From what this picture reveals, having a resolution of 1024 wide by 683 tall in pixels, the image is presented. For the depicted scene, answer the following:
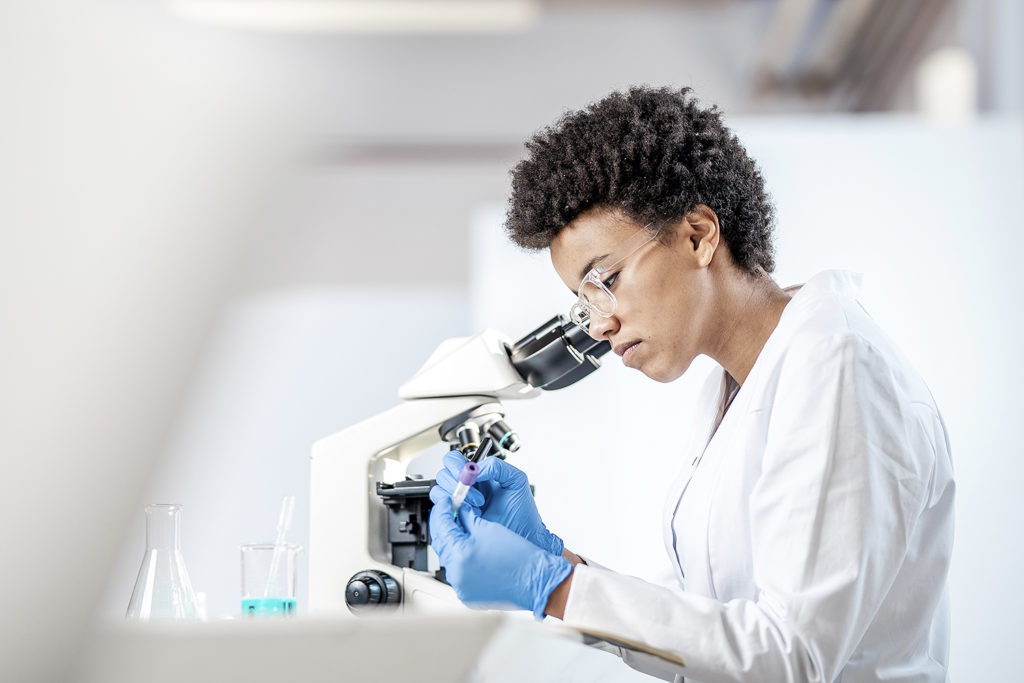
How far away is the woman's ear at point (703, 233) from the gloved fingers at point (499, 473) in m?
0.42

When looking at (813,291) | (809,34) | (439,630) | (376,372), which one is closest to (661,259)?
(813,291)

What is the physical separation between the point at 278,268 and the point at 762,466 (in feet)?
7.66

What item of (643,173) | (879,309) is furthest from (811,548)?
(879,309)

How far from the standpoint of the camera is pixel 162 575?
1311mm

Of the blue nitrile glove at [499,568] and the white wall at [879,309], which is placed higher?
the white wall at [879,309]

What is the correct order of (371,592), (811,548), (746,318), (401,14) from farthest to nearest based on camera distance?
(401,14) → (746,318) → (371,592) → (811,548)

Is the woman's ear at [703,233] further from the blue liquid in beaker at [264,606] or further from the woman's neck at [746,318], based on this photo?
the blue liquid in beaker at [264,606]

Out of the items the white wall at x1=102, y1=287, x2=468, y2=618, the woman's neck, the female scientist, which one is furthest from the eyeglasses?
the white wall at x1=102, y1=287, x2=468, y2=618

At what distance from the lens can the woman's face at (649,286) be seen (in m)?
1.31

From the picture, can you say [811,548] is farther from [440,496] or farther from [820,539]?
[440,496]

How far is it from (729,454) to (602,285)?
311mm

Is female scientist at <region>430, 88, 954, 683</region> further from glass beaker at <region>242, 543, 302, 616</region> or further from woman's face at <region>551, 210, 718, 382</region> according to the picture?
glass beaker at <region>242, 543, 302, 616</region>

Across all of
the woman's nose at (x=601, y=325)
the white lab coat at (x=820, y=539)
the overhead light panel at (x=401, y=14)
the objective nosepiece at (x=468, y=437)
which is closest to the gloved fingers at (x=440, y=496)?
the objective nosepiece at (x=468, y=437)

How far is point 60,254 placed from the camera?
0.42 m
